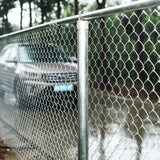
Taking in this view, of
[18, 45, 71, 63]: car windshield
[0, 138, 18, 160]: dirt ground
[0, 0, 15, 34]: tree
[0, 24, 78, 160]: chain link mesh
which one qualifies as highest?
[0, 0, 15, 34]: tree

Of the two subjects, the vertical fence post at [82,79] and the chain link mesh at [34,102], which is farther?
the chain link mesh at [34,102]

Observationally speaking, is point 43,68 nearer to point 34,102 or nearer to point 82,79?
point 34,102

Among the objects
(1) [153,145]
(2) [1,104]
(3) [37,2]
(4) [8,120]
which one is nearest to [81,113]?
(1) [153,145]

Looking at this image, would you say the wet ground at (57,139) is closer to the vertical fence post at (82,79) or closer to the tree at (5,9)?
the vertical fence post at (82,79)

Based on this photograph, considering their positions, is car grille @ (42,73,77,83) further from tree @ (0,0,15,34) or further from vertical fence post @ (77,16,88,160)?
tree @ (0,0,15,34)

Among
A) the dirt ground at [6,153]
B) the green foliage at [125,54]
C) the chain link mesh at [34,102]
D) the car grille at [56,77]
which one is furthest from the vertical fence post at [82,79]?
the dirt ground at [6,153]

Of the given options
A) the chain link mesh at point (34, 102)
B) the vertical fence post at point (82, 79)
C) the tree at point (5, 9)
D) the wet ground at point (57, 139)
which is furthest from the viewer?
the tree at point (5, 9)

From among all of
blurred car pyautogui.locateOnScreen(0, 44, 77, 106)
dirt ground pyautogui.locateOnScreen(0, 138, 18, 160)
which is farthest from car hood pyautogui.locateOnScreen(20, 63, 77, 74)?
dirt ground pyautogui.locateOnScreen(0, 138, 18, 160)

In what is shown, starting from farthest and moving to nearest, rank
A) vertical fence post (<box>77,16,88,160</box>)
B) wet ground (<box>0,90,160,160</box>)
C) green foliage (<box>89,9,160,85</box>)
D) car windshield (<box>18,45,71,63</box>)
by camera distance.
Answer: wet ground (<box>0,90,160,160</box>) < car windshield (<box>18,45,71,63</box>) < vertical fence post (<box>77,16,88,160</box>) < green foliage (<box>89,9,160,85</box>)

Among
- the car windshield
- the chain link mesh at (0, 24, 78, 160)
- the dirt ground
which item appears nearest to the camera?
the car windshield

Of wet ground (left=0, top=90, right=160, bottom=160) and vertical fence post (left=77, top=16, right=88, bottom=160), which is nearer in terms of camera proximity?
vertical fence post (left=77, top=16, right=88, bottom=160)

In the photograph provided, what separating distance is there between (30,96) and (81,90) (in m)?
1.80

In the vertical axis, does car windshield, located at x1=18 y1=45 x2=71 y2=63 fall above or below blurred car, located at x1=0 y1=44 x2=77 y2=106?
above

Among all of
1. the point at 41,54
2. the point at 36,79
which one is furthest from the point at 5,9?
the point at 36,79
